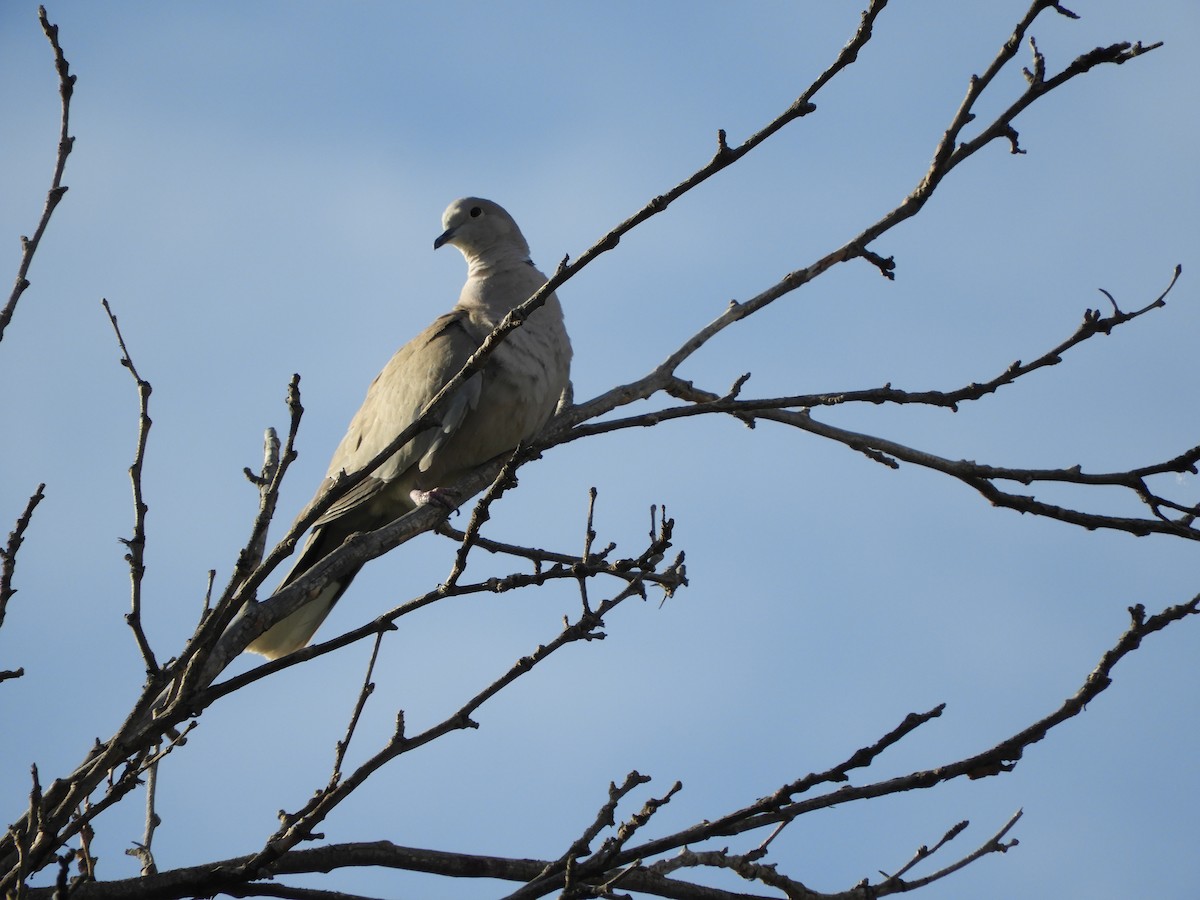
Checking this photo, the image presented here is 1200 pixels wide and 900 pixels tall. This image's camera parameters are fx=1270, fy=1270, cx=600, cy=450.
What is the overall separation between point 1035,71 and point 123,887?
279 centimetres

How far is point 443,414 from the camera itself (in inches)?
175

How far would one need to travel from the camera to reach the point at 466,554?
265cm

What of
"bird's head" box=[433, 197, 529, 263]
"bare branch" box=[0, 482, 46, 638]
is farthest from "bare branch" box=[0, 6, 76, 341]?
"bird's head" box=[433, 197, 529, 263]

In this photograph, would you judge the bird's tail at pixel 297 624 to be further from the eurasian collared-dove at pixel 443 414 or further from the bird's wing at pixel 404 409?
the bird's wing at pixel 404 409

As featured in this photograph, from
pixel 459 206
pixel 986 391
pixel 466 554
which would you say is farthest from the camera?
pixel 459 206

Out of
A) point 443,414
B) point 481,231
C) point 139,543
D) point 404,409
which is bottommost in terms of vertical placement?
point 139,543

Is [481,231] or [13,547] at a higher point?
[481,231]

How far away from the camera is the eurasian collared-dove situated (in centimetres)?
448

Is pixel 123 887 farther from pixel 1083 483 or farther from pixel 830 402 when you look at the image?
pixel 1083 483

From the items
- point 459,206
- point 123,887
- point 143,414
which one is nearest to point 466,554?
point 143,414

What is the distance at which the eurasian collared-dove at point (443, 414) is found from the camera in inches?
176

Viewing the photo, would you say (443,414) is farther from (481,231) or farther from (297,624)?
(481,231)

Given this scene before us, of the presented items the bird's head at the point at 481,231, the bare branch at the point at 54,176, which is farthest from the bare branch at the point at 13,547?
the bird's head at the point at 481,231

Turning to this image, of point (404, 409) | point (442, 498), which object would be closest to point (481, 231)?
point (404, 409)
